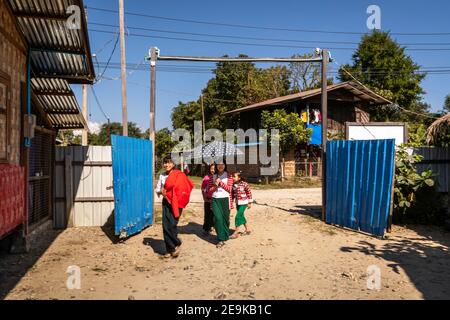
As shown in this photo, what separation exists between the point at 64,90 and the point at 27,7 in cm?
245

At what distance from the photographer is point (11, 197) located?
5809 millimetres

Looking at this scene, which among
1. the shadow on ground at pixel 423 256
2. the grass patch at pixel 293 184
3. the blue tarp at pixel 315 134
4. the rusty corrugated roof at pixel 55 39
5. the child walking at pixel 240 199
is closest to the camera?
the shadow on ground at pixel 423 256

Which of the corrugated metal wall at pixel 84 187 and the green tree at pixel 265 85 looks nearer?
the corrugated metal wall at pixel 84 187

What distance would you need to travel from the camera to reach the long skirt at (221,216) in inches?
293

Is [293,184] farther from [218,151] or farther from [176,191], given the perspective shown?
[176,191]

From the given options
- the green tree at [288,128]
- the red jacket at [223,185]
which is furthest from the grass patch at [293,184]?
the red jacket at [223,185]

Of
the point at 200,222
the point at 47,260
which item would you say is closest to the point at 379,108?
the point at 200,222

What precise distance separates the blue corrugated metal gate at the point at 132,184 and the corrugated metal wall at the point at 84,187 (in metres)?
0.90

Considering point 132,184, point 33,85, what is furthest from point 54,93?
point 132,184

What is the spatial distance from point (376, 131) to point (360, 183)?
2712mm

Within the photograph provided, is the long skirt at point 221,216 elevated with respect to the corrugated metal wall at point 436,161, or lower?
lower

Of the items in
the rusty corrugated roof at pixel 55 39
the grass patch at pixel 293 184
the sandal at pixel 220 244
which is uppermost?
the rusty corrugated roof at pixel 55 39

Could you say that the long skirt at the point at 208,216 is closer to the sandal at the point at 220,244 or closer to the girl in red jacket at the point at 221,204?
the girl in red jacket at the point at 221,204

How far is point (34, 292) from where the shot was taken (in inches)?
192
